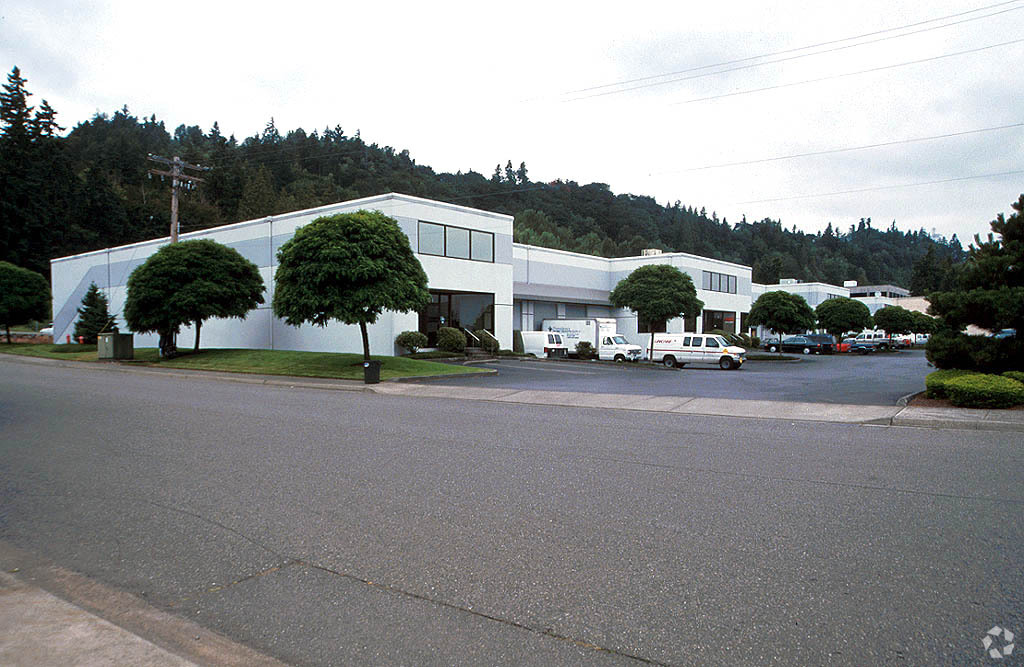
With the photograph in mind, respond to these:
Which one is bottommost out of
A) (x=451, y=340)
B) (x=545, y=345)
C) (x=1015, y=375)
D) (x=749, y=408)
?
(x=749, y=408)

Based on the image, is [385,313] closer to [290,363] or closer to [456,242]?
[290,363]

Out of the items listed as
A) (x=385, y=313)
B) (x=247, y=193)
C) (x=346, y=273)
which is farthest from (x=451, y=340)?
(x=247, y=193)

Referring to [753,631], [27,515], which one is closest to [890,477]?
[753,631]

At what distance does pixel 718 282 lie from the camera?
56.1 metres

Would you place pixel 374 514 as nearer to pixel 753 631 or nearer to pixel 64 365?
pixel 753 631

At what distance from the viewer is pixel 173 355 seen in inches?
1262

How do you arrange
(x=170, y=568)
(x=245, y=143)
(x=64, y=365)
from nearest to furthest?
(x=170, y=568) → (x=64, y=365) → (x=245, y=143)

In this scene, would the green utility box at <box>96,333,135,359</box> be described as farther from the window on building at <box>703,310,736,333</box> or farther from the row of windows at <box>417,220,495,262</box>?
the window on building at <box>703,310,736,333</box>

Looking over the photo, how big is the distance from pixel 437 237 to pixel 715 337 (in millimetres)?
14669

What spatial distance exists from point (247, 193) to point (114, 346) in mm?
54741

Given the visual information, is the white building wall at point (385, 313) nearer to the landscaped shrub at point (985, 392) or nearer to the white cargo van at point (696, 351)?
the white cargo van at point (696, 351)

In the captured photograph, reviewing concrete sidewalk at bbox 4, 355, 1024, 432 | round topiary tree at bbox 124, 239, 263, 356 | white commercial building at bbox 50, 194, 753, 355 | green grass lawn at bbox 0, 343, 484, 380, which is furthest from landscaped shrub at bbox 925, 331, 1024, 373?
round topiary tree at bbox 124, 239, 263, 356

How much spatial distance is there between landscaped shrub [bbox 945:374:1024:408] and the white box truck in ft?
69.7

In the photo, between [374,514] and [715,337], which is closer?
[374,514]
